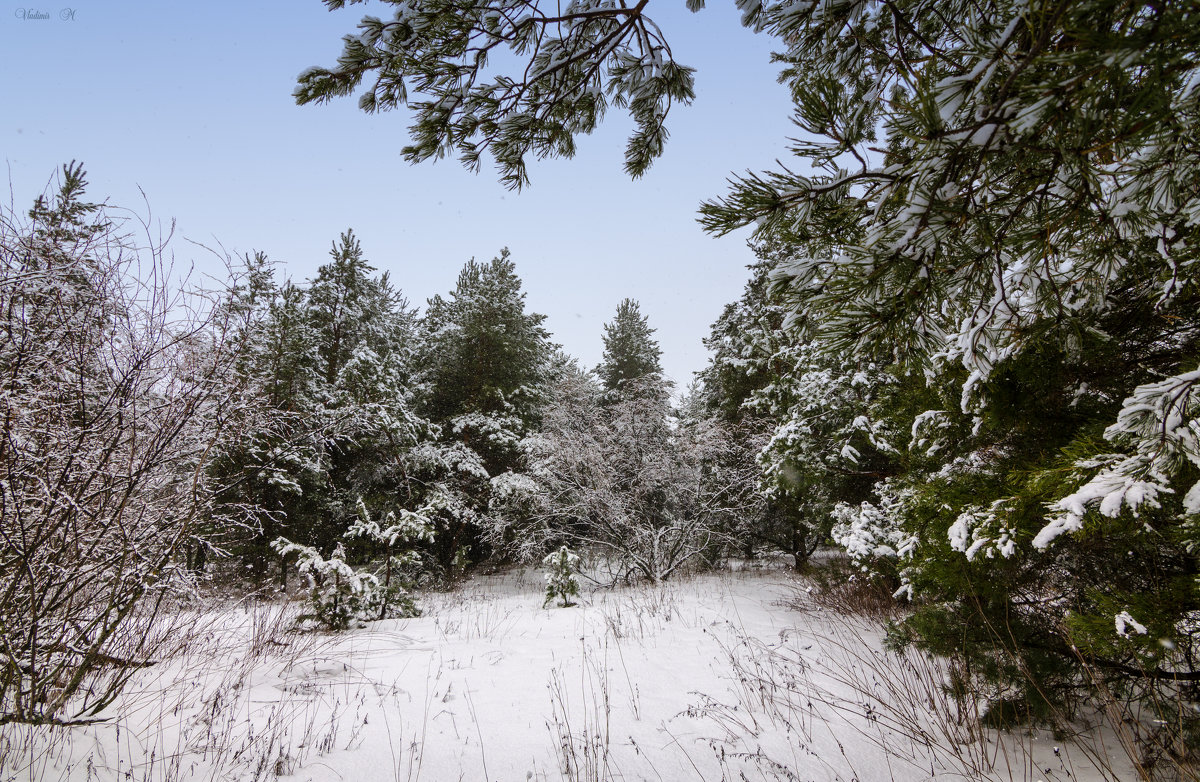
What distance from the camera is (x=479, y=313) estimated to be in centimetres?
1261

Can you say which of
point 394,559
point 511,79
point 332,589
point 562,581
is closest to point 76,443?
point 511,79

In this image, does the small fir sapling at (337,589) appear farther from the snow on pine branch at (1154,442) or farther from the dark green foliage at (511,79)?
the snow on pine branch at (1154,442)

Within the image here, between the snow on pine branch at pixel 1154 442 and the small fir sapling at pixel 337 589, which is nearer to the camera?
the snow on pine branch at pixel 1154 442

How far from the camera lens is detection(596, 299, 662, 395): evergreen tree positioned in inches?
795

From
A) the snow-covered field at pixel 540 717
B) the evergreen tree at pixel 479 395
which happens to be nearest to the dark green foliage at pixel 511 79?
the snow-covered field at pixel 540 717

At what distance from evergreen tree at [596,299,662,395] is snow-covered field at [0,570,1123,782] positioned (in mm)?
15275

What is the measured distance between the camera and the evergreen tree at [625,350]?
2020cm

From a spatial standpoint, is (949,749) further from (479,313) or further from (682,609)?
(479,313)

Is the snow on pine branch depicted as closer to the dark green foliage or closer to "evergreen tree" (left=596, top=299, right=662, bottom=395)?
the dark green foliage

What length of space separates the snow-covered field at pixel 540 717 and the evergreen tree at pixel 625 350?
→ 15275mm

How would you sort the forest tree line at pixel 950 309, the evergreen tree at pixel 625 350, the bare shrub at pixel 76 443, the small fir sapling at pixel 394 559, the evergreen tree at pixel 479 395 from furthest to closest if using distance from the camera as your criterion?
the evergreen tree at pixel 625 350 → the evergreen tree at pixel 479 395 → the small fir sapling at pixel 394 559 → the bare shrub at pixel 76 443 → the forest tree line at pixel 950 309

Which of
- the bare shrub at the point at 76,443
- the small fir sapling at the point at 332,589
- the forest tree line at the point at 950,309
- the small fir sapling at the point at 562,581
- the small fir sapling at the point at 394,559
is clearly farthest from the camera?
the small fir sapling at the point at 562,581

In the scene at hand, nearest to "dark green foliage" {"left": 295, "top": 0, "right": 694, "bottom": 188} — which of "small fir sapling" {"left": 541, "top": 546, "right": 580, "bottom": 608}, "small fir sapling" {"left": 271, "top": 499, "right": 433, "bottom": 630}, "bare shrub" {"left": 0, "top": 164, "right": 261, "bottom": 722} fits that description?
"bare shrub" {"left": 0, "top": 164, "right": 261, "bottom": 722}

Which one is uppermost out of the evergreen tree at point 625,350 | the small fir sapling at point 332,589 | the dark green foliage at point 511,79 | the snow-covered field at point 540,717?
the evergreen tree at point 625,350
